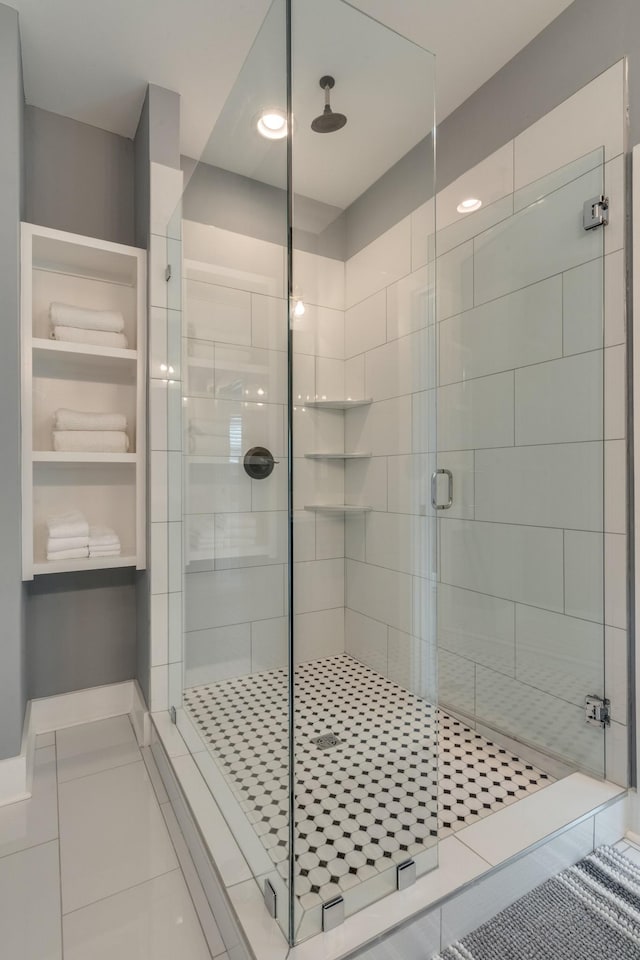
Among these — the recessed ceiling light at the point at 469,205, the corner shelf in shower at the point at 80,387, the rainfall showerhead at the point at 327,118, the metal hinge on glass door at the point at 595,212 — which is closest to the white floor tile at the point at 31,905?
the corner shelf in shower at the point at 80,387

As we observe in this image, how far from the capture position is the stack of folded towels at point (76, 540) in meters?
1.73

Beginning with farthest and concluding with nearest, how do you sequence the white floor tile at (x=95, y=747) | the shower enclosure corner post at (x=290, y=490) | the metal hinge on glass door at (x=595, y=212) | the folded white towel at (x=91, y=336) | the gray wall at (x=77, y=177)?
the gray wall at (x=77, y=177)
the folded white towel at (x=91, y=336)
the white floor tile at (x=95, y=747)
the metal hinge on glass door at (x=595, y=212)
the shower enclosure corner post at (x=290, y=490)

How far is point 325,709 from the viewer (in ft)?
4.08

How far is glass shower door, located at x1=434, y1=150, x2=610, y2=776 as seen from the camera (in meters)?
1.46

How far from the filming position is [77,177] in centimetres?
199

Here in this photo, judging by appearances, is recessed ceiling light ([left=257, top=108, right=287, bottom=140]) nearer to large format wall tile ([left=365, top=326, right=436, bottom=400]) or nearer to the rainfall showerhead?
the rainfall showerhead

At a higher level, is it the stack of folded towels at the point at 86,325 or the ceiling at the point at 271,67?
the ceiling at the point at 271,67

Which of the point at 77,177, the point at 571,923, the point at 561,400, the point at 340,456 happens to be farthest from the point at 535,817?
the point at 77,177

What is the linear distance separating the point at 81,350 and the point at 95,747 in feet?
4.72

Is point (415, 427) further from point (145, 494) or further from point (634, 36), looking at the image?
point (634, 36)

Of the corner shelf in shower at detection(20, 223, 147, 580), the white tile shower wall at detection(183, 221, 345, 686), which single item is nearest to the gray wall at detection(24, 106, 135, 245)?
the corner shelf in shower at detection(20, 223, 147, 580)

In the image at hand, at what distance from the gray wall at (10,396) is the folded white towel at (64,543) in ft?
0.57

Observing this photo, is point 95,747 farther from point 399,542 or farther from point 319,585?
point 399,542

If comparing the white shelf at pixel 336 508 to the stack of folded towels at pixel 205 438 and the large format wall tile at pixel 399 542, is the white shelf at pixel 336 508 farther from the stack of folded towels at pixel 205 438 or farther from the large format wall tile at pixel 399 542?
the stack of folded towels at pixel 205 438
